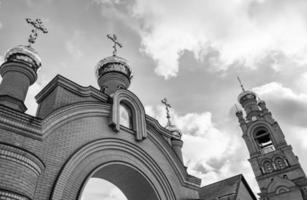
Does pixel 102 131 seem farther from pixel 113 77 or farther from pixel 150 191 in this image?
pixel 113 77

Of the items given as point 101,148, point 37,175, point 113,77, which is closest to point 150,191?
point 101,148

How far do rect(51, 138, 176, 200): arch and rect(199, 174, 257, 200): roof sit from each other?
26.3 ft

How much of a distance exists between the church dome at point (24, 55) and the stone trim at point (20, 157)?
4444 mm

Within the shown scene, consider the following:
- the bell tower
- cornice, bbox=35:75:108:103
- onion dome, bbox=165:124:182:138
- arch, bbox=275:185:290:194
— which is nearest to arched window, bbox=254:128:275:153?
the bell tower

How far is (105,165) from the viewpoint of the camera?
6.23 metres

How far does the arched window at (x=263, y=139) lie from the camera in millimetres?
24153

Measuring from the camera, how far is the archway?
6832 millimetres

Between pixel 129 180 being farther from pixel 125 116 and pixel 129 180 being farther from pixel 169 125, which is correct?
pixel 169 125

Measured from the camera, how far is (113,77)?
34.8 feet

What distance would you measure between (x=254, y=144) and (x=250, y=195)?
32.0 ft

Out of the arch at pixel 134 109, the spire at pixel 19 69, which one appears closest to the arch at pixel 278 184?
the arch at pixel 134 109

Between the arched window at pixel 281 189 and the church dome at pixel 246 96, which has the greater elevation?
the church dome at pixel 246 96

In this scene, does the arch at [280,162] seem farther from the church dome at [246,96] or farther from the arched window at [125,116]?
the arched window at [125,116]

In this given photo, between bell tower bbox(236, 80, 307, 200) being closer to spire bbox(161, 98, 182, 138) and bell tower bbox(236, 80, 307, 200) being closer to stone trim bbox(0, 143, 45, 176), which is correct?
spire bbox(161, 98, 182, 138)
